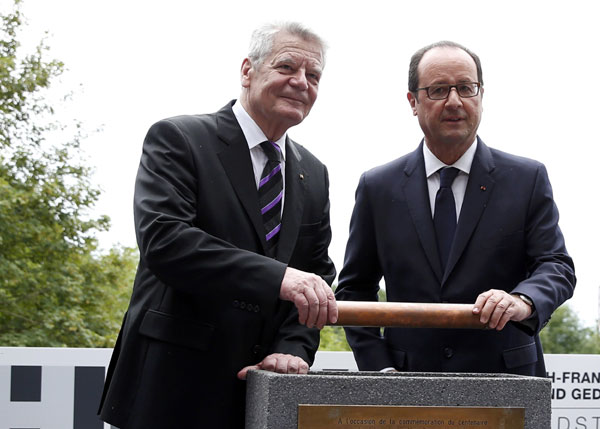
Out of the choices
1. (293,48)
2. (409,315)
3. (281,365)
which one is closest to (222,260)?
(281,365)

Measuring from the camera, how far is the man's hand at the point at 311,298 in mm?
2543

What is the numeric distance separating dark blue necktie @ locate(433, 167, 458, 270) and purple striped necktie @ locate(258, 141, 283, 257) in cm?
66

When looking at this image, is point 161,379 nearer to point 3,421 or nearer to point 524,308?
point 524,308

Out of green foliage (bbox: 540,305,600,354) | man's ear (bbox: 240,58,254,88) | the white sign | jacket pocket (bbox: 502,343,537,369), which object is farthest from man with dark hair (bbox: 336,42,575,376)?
green foliage (bbox: 540,305,600,354)

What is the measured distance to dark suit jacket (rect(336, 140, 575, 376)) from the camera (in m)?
3.26

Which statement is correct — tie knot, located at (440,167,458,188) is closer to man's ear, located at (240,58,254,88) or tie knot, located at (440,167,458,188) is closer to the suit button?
the suit button

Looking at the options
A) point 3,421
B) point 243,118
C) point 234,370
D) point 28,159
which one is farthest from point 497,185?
point 28,159

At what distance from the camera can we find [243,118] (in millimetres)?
3246

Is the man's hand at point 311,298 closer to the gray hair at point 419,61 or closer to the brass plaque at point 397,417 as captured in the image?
the brass plaque at point 397,417

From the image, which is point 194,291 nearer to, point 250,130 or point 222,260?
point 222,260

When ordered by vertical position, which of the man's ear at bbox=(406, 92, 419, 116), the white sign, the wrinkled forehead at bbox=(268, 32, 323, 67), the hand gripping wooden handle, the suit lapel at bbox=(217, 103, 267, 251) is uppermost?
the wrinkled forehead at bbox=(268, 32, 323, 67)

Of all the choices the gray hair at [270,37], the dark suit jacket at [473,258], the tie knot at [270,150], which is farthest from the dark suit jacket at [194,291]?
the dark suit jacket at [473,258]

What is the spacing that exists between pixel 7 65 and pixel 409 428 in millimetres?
19023

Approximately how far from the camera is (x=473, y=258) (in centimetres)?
328
